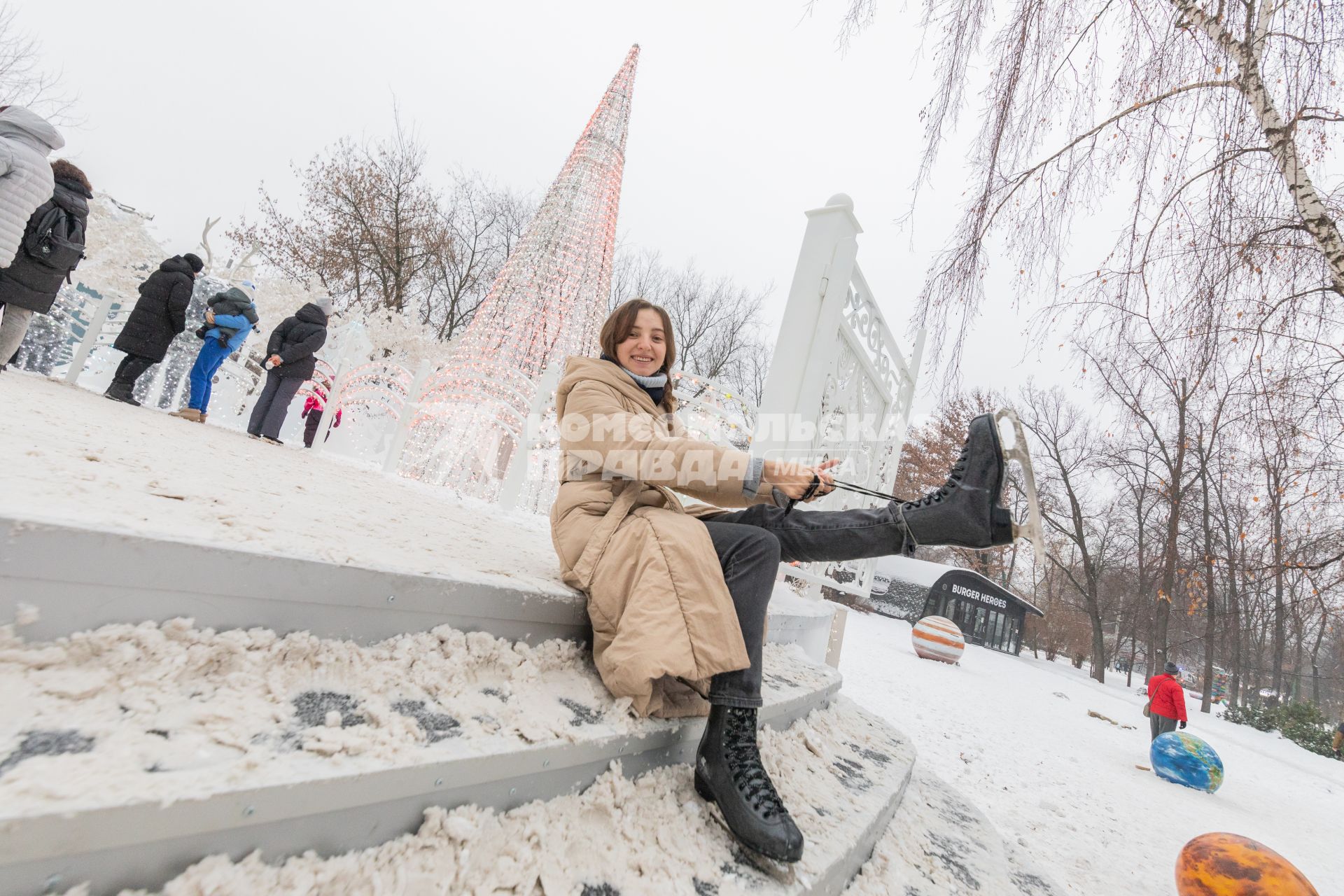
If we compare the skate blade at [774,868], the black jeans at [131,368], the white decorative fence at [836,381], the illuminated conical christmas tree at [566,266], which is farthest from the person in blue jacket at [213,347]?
the skate blade at [774,868]

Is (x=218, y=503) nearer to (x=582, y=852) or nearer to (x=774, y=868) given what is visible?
(x=582, y=852)

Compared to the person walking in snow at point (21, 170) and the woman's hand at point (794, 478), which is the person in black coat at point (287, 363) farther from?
the woman's hand at point (794, 478)

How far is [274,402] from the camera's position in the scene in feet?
19.9

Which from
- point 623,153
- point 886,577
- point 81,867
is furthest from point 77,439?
point 886,577

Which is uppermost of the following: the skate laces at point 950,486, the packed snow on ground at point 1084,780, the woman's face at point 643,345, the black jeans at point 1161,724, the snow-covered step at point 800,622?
the woman's face at point 643,345

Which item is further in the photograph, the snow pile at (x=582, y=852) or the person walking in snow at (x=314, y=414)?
the person walking in snow at (x=314, y=414)

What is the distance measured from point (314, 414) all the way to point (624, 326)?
850 centimetres

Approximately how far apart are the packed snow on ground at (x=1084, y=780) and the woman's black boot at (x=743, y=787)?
2650 millimetres

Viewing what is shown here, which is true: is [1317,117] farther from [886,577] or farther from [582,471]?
[886,577]

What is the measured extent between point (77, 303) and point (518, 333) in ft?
19.9

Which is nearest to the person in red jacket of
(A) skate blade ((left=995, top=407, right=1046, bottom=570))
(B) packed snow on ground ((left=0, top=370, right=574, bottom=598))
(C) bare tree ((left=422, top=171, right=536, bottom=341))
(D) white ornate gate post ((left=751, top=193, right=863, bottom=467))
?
(D) white ornate gate post ((left=751, top=193, right=863, bottom=467))

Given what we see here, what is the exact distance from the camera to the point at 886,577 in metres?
22.2

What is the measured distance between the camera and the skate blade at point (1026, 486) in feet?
6.75

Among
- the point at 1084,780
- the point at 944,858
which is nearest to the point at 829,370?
the point at 944,858
